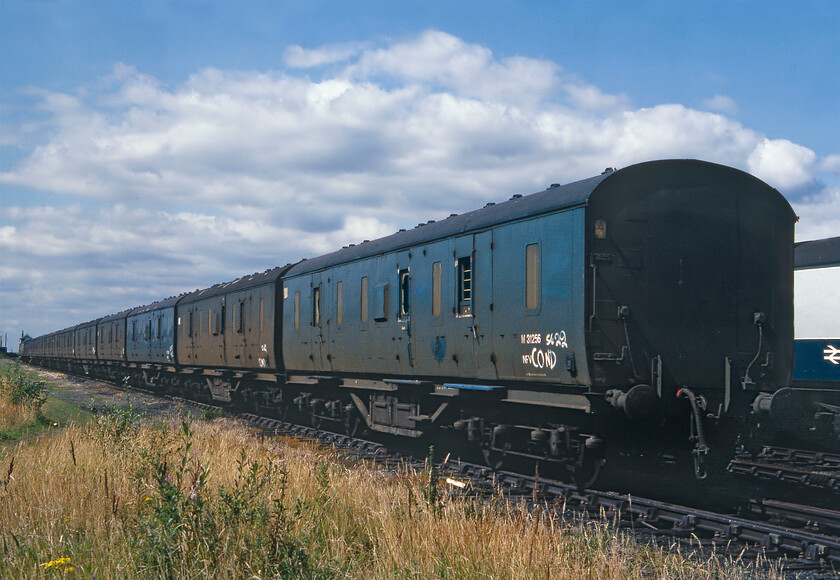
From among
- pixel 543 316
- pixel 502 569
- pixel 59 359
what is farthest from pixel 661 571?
pixel 59 359

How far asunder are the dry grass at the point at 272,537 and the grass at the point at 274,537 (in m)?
0.01

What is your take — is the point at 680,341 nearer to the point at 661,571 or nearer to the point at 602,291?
the point at 602,291

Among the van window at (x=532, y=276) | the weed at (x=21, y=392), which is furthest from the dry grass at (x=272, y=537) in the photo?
the weed at (x=21, y=392)

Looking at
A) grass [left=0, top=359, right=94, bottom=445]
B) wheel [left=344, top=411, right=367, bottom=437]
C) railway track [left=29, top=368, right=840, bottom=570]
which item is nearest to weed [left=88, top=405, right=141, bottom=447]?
grass [left=0, top=359, right=94, bottom=445]

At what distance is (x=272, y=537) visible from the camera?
5793 millimetres

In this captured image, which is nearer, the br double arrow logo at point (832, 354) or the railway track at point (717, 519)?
the railway track at point (717, 519)

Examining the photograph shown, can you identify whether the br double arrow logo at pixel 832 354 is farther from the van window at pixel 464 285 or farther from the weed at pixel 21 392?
the weed at pixel 21 392

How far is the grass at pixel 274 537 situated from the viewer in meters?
5.64

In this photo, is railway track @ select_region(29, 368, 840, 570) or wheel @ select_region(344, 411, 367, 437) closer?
railway track @ select_region(29, 368, 840, 570)

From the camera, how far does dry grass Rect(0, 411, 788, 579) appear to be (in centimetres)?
564

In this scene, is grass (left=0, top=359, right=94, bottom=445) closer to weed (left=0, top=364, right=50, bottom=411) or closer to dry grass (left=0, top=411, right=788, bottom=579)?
weed (left=0, top=364, right=50, bottom=411)

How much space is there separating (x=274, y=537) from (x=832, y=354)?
1346 centimetres

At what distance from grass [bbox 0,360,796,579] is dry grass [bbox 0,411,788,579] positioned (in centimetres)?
1

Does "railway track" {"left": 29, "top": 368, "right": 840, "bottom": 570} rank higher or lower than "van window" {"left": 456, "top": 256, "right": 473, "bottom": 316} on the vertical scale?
lower
